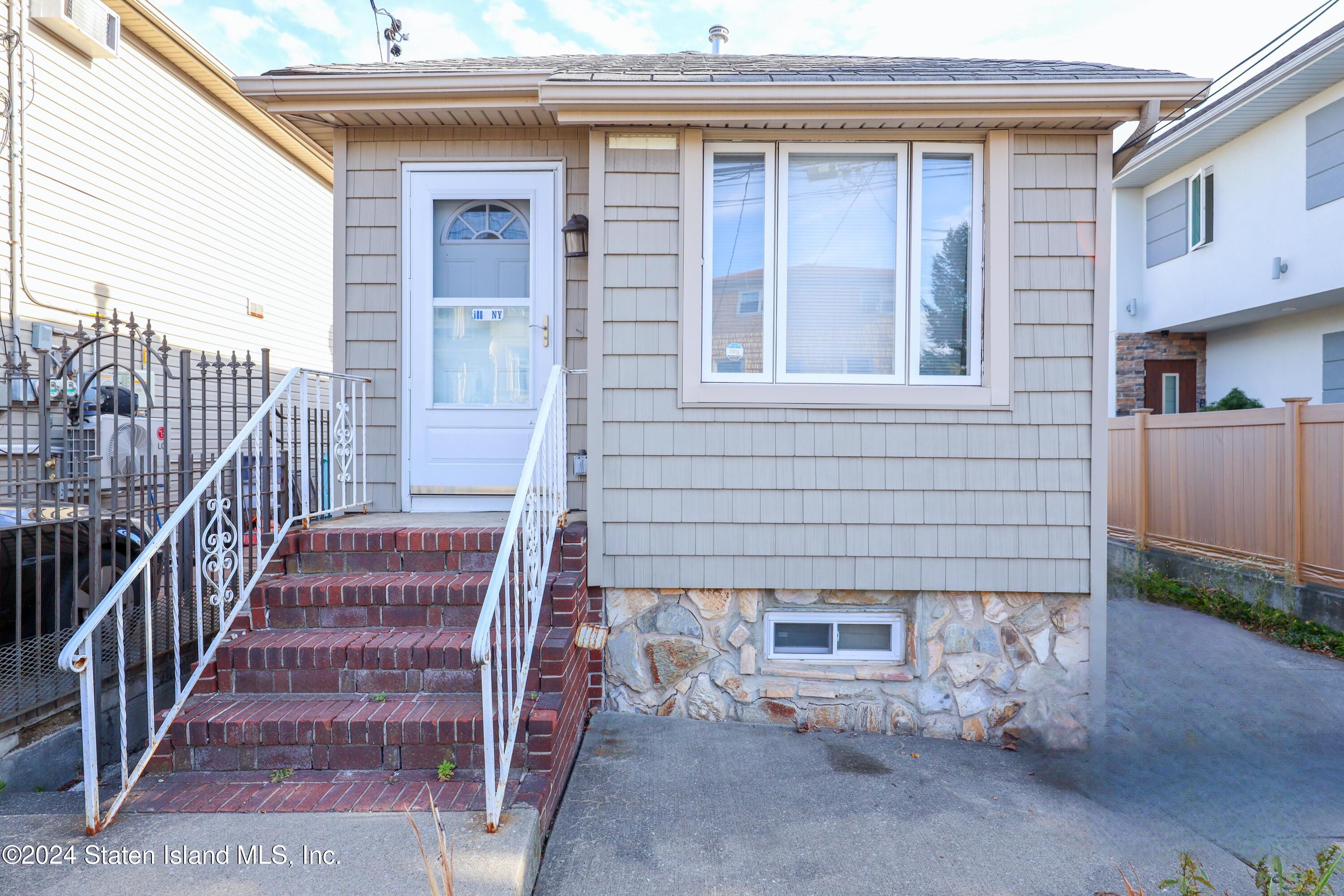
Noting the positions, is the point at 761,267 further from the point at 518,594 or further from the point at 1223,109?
the point at 1223,109

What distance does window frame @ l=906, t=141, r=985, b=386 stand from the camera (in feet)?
12.8

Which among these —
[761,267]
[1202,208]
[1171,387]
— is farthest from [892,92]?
[1171,387]

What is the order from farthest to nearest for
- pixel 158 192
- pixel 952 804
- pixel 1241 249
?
pixel 1241 249 < pixel 158 192 < pixel 952 804

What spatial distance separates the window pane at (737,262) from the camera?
12.9 feet

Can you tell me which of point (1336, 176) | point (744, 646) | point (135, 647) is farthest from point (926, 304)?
point (1336, 176)

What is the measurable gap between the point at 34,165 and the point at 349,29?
20.4 feet

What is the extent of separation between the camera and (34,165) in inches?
228

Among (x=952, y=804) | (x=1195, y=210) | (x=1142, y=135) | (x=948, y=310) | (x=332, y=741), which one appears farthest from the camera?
(x=1195, y=210)

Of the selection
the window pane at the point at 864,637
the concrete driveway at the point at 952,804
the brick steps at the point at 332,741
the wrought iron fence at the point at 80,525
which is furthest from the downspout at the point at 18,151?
the window pane at the point at 864,637

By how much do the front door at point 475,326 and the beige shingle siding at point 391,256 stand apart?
84mm

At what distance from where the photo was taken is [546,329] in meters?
4.45

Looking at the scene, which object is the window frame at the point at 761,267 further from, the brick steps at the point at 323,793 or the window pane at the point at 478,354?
the brick steps at the point at 323,793

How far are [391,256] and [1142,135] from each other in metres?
4.06

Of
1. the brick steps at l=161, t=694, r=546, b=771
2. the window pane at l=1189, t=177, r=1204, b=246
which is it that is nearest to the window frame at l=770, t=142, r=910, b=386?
the brick steps at l=161, t=694, r=546, b=771
